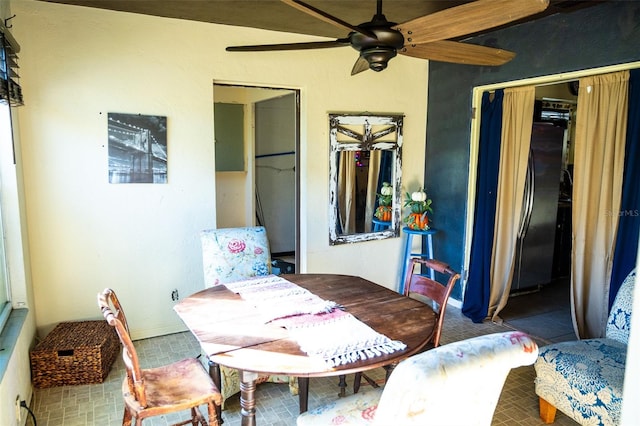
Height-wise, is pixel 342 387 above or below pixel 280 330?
below

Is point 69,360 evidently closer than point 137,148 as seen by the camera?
Yes

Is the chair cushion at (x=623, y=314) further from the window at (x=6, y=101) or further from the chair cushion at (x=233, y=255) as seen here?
the window at (x=6, y=101)

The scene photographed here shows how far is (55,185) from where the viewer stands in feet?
9.99

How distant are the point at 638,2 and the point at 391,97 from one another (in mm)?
2007

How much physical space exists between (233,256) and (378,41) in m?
1.62

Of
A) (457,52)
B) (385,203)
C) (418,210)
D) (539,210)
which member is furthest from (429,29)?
(539,210)

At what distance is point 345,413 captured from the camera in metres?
1.74

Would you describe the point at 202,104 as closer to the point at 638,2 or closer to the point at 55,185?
the point at 55,185

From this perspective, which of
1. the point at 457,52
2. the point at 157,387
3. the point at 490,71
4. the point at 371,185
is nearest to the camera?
the point at 157,387

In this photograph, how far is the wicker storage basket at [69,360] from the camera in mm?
2699

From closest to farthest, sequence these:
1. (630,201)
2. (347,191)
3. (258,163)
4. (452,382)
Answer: (452,382)
(630,201)
(347,191)
(258,163)

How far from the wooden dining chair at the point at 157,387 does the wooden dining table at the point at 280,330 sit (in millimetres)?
156

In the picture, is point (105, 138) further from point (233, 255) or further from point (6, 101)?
point (233, 255)

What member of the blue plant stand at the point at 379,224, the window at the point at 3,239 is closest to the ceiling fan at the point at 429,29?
the window at the point at 3,239
